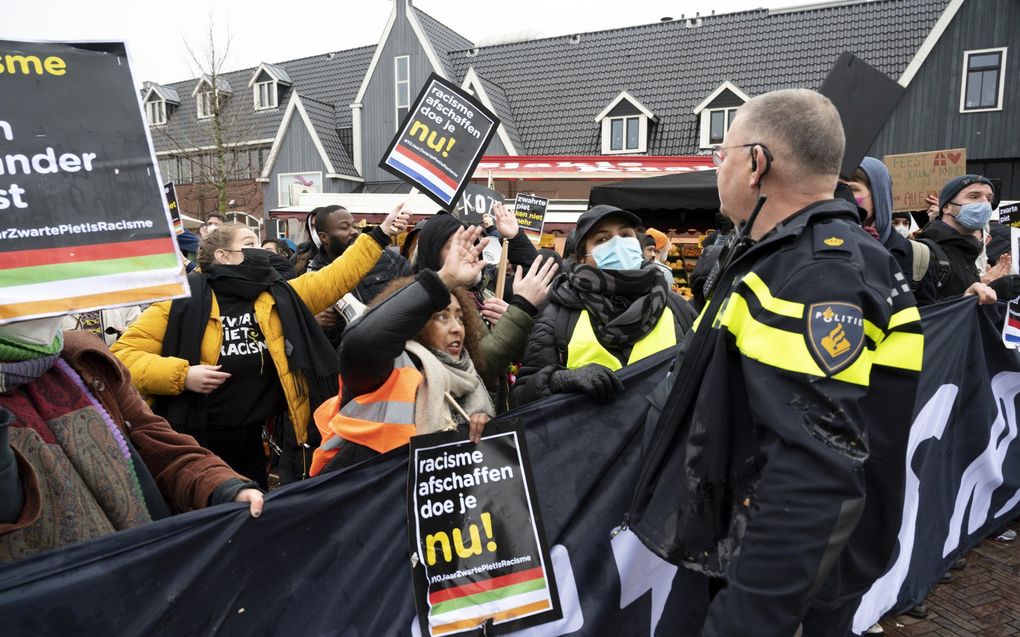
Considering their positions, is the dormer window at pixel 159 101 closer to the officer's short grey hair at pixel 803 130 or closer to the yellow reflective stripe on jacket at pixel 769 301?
the officer's short grey hair at pixel 803 130

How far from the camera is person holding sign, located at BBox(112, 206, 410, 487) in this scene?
11.1 ft

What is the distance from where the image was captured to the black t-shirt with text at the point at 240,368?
350 centimetres

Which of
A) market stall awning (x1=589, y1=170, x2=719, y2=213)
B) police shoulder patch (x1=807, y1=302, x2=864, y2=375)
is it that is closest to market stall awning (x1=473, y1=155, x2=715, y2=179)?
market stall awning (x1=589, y1=170, x2=719, y2=213)

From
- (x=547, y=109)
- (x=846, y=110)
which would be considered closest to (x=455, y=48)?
(x=547, y=109)

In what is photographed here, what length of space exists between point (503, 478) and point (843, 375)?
1.17 metres

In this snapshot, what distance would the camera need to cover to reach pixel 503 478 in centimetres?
227

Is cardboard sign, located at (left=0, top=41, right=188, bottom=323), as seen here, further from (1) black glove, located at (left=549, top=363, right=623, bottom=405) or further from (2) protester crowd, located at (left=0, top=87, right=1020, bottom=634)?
(1) black glove, located at (left=549, top=363, right=623, bottom=405)

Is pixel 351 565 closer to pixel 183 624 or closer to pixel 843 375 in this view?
pixel 183 624

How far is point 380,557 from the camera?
2.05 metres

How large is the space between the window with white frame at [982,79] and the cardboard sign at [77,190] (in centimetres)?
2287

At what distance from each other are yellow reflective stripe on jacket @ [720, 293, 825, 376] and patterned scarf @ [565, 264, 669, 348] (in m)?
1.25

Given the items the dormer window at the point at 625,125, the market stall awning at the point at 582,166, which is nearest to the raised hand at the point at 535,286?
the market stall awning at the point at 582,166

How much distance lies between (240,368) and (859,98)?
2.99m

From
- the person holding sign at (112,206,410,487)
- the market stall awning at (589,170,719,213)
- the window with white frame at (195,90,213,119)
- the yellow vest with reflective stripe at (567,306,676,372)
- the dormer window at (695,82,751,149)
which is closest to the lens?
the yellow vest with reflective stripe at (567,306,676,372)
